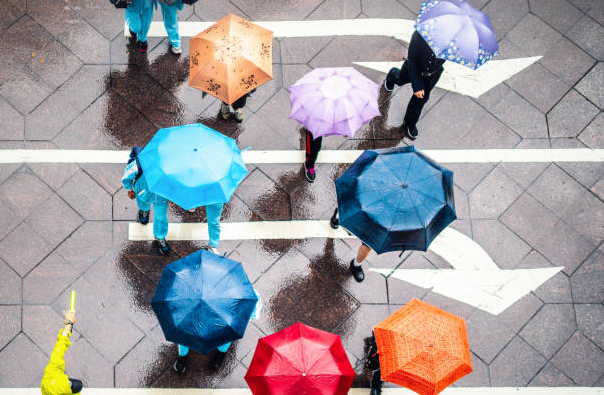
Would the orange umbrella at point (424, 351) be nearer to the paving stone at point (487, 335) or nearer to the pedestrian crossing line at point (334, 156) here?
the paving stone at point (487, 335)

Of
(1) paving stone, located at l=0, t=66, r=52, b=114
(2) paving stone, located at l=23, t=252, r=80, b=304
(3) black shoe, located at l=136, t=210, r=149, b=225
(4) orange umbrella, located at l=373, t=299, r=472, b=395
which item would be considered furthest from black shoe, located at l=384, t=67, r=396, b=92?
(2) paving stone, located at l=23, t=252, r=80, b=304

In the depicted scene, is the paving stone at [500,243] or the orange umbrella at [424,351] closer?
the orange umbrella at [424,351]

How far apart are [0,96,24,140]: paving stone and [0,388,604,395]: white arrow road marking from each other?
332 cm

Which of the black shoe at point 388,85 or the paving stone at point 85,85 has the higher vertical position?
the paving stone at point 85,85

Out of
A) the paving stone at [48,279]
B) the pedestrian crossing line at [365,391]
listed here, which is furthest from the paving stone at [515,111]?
the paving stone at [48,279]

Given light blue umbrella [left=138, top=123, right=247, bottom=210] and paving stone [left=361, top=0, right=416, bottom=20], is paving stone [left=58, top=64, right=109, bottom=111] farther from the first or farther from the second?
paving stone [left=361, top=0, right=416, bottom=20]

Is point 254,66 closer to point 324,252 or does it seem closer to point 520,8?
point 324,252

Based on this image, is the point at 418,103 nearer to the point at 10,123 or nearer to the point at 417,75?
the point at 417,75

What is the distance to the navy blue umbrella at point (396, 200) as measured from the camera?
5840 mm

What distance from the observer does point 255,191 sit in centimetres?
770

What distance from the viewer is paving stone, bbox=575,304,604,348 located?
7.37m

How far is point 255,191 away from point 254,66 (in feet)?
5.92

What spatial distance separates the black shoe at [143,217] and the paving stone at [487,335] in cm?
442

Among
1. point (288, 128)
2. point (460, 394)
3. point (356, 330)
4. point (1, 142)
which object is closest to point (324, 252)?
point (356, 330)
